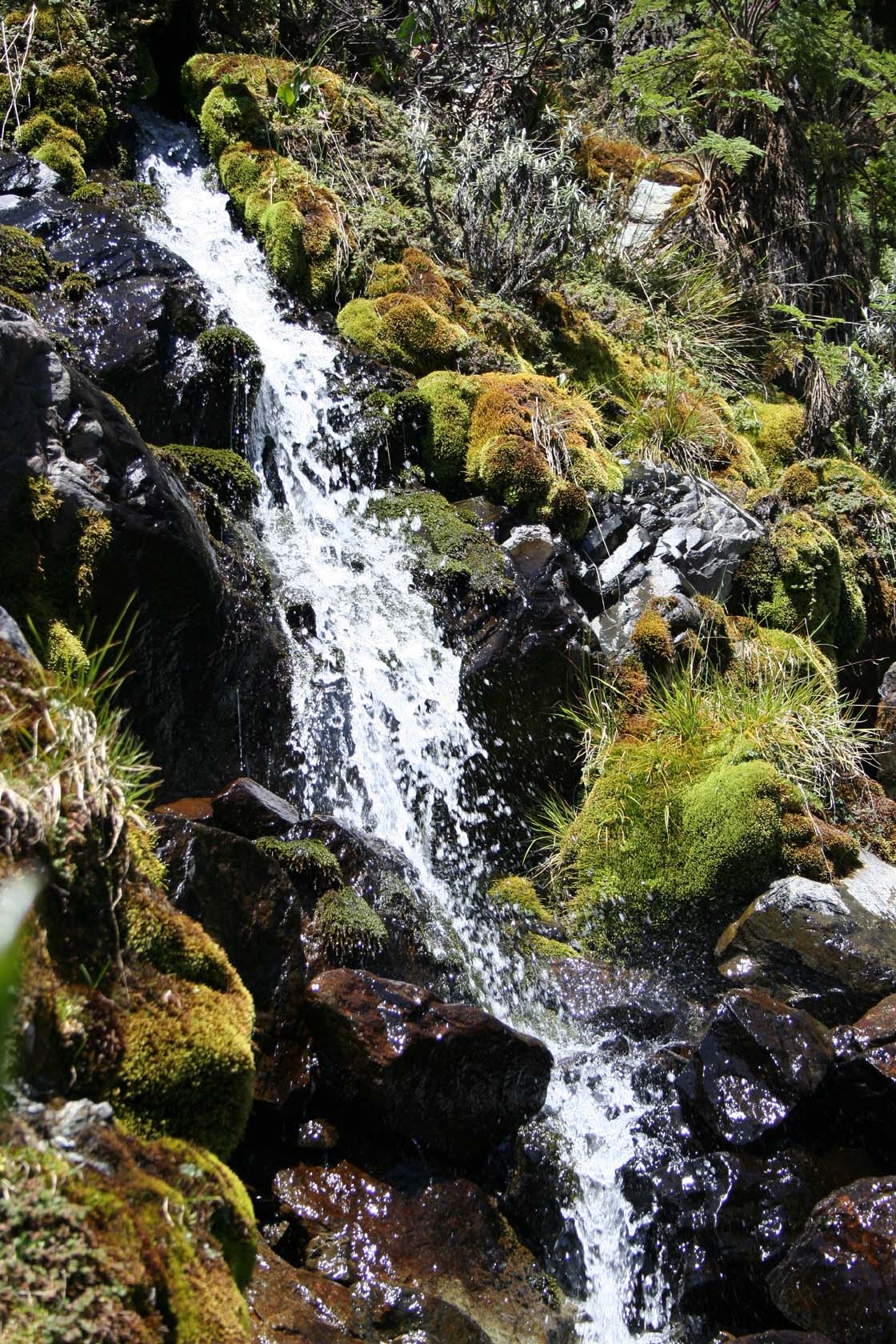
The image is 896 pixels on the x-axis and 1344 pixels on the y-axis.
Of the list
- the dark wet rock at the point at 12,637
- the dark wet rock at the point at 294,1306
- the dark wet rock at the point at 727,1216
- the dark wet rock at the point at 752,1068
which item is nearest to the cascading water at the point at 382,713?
the dark wet rock at the point at 727,1216

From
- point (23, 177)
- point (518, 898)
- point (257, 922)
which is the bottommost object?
point (518, 898)

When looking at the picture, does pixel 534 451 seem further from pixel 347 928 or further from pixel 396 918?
pixel 347 928

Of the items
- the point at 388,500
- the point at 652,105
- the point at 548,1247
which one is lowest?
the point at 548,1247

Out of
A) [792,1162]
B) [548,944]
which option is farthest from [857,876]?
[792,1162]

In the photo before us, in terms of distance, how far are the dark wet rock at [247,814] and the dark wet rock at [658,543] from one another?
3170 millimetres

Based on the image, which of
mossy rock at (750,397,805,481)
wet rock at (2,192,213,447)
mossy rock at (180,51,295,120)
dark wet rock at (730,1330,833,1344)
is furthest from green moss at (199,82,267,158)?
dark wet rock at (730,1330,833,1344)

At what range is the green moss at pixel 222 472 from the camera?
6.51 metres

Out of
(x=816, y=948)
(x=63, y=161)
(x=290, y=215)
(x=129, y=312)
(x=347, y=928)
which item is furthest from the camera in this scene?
(x=290, y=215)

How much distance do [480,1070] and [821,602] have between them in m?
5.73

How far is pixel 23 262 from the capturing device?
21.7ft

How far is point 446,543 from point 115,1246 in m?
5.63

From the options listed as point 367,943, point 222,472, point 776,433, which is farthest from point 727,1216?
point 776,433

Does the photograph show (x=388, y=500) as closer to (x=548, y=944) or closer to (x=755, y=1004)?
(x=548, y=944)

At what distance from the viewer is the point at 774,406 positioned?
33.8ft
